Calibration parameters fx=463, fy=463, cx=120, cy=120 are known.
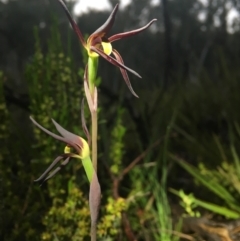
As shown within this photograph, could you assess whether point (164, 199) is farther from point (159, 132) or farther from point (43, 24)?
point (43, 24)

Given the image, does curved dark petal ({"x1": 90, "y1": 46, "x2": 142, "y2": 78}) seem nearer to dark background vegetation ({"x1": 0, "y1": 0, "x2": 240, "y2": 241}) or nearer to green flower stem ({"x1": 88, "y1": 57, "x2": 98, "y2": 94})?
green flower stem ({"x1": 88, "y1": 57, "x2": 98, "y2": 94})

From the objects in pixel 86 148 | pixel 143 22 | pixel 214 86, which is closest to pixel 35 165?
pixel 86 148

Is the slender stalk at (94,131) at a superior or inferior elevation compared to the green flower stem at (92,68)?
inferior

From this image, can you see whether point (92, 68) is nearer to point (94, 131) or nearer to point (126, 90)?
point (94, 131)

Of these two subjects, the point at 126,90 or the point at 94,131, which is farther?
the point at 126,90

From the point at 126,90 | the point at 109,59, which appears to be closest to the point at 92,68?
the point at 109,59

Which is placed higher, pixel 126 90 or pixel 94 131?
pixel 126 90

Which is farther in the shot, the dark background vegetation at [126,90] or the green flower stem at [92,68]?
the dark background vegetation at [126,90]

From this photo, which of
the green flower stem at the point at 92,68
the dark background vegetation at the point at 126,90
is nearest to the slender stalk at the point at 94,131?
the green flower stem at the point at 92,68

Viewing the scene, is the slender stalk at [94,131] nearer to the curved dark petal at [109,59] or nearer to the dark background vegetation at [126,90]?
the curved dark petal at [109,59]
